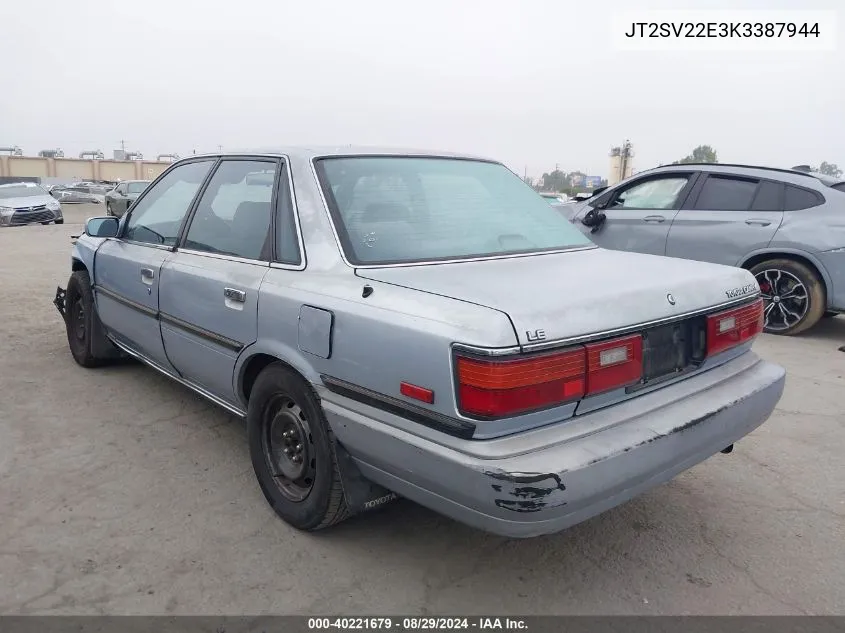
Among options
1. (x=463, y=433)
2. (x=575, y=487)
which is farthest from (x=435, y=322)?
(x=575, y=487)

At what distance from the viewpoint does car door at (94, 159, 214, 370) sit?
11.9 feet

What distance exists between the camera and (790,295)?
617 centimetres

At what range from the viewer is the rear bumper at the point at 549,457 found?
6.32ft

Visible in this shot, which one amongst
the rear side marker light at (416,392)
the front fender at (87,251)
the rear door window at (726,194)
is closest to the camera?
the rear side marker light at (416,392)

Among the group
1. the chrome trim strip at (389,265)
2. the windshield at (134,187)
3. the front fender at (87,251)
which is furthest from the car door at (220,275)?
the windshield at (134,187)

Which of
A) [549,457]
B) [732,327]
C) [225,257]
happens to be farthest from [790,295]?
[225,257]

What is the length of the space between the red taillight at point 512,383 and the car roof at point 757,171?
5.44 metres

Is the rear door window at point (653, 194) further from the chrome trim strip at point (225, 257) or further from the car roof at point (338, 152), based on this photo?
the chrome trim strip at point (225, 257)

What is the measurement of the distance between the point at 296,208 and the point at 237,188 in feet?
2.14

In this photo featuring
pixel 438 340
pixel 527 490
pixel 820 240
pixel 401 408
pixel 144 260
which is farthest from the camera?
pixel 820 240

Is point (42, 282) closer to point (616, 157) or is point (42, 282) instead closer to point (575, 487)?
point (575, 487)

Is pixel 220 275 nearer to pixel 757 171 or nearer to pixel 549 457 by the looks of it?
pixel 549 457

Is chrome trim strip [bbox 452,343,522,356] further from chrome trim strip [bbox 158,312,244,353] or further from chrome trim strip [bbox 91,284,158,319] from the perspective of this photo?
chrome trim strip [bbox 91,284,158,319]

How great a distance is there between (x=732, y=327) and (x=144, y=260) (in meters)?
3.05
